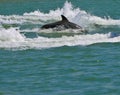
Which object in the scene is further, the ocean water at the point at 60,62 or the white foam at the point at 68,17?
the white foam at the point at 68,17

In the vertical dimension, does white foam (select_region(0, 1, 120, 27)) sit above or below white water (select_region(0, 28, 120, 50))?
above

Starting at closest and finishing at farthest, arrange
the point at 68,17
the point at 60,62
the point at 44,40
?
the point at 60,62 < the point at 44,40 < the point at 68,17

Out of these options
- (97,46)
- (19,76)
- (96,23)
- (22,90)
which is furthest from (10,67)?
(96,23)

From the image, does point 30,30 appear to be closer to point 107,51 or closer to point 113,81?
point 107,51

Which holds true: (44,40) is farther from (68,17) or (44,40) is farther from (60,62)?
(68,17)

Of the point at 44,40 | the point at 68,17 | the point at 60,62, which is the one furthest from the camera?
the point at 68,17

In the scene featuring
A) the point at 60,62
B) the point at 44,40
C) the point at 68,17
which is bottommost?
the point at 60,62

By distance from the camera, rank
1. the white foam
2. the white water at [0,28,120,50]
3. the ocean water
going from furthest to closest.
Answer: the white foam
the white water at [0,28,120,50]
the ocean water

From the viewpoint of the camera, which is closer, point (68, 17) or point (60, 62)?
point (60, 62)

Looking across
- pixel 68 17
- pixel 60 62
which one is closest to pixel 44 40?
pixel 60 62

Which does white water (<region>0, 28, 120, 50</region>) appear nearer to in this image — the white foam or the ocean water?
the ocean water

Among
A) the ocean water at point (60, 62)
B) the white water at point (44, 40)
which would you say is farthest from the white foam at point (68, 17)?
the white water at point (44, 40)

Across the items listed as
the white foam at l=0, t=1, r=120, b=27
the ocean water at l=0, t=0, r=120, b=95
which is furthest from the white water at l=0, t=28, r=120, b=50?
the white foam at l=0, t=1, r=120, b=27

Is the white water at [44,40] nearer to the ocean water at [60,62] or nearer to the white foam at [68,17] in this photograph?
the ocean water at [60,62]
